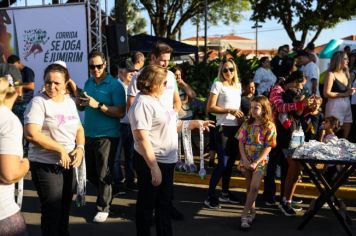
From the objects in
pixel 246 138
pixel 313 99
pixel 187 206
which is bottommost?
pixel 187 206

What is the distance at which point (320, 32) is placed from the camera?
27.5m

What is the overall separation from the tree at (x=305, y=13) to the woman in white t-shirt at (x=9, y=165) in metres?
23.9

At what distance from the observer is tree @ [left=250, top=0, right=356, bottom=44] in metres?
25.9

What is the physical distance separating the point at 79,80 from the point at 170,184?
21.5 ft

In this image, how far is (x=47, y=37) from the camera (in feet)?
34.9

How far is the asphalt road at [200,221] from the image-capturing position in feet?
16.8

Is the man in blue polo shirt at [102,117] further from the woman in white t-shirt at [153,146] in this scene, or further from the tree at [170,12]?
the tree at [170,12]

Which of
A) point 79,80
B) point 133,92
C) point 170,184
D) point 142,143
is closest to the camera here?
point 142,143

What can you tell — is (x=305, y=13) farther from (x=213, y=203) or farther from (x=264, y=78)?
(x=213, y=203)

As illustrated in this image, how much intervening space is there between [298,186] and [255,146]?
170 centimetres

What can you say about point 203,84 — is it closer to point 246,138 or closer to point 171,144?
point 246,138

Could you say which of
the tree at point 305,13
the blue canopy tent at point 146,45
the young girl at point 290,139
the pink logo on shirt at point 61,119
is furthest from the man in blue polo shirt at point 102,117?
the tree at point 305,13

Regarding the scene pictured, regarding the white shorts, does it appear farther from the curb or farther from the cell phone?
the cell phone

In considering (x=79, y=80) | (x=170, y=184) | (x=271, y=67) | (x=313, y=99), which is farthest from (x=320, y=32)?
(x=170, y=184)
